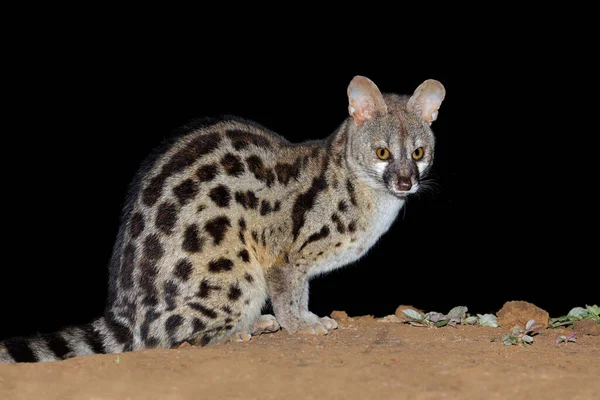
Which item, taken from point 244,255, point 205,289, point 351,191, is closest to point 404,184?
point 351,191

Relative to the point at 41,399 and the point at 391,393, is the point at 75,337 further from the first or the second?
the point at 391,393

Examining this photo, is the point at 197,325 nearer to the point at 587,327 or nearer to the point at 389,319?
the point at 389,319

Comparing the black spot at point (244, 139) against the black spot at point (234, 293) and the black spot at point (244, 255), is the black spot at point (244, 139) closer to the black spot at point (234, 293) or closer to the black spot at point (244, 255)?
the black spot at point (244, 255)

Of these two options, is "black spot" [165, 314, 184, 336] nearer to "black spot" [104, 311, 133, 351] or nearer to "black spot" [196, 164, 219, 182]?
"black spot" [104, 311, 133, 351]

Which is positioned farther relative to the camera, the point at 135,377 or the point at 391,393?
the point at 135,377

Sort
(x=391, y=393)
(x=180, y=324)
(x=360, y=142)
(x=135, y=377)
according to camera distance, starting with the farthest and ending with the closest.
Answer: (x=360, y=142) < (x=180, y=324) < (x=135, y=377) < (x=391, y=393)

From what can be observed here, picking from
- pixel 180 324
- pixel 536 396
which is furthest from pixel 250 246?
pixel 536 396

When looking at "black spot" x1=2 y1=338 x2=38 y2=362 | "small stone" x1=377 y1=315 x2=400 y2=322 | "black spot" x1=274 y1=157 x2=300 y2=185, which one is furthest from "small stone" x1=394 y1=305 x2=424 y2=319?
"black spot" x1=2 y1=338 x2=38 y2=362
